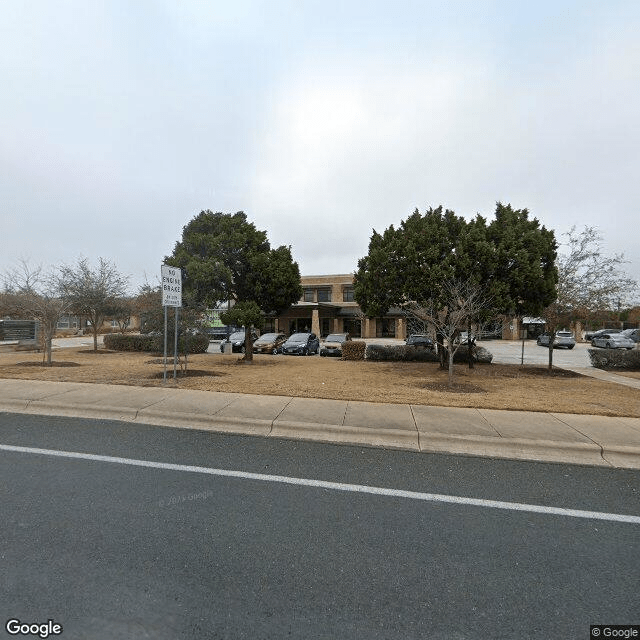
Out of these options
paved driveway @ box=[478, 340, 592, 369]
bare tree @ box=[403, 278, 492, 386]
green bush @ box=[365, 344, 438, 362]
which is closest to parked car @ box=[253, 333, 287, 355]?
green bush @ box=[365, 344, 438, 362]

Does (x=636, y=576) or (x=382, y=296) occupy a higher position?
(x=382, y=296)

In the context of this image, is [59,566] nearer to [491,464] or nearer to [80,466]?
[80,466]

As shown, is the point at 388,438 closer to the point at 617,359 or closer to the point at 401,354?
the point at 401,354

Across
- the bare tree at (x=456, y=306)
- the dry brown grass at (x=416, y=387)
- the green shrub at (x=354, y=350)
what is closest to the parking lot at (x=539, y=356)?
the green shrub at (x=354, y=350)

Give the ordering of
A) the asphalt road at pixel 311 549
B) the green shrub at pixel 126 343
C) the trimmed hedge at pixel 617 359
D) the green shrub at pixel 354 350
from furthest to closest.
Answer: the green shrub at pixel 126 343, the green shrub at pixel 354 350, the trimmed hedge at pixel 617 359, the asphalt road at pixel 311 549

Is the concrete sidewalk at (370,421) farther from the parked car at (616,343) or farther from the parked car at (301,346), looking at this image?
the parked car at (616,343)

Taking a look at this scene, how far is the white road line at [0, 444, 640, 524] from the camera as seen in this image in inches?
134

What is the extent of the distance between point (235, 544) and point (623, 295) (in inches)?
717

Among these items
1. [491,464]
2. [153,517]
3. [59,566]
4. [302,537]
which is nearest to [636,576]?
[491,464]

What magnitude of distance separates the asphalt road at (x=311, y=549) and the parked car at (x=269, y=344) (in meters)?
18.7

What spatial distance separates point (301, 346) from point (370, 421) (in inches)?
672

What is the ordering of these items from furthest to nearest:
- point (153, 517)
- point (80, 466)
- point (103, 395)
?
point (103, 395) → point (80, 466) → point (153, 517)

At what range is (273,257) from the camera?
15.9 metres

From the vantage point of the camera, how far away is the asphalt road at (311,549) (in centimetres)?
215
